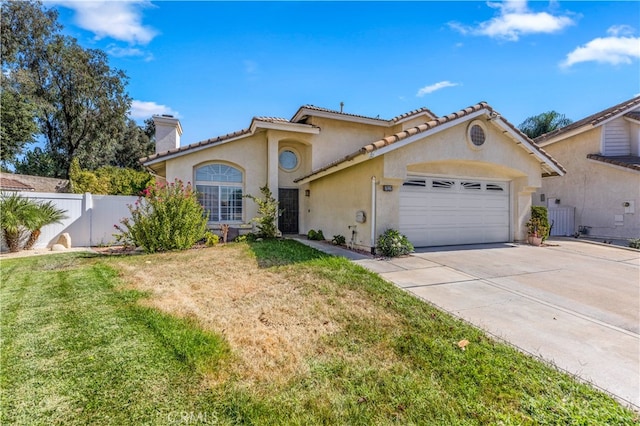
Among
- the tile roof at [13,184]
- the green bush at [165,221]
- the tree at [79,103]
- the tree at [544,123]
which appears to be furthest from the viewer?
the tree at [544,123]

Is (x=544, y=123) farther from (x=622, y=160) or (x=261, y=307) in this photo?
(x=261, y=307)

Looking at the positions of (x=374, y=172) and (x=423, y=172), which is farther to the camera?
(x=423, y=172)

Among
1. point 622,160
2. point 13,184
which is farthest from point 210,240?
point 622,160

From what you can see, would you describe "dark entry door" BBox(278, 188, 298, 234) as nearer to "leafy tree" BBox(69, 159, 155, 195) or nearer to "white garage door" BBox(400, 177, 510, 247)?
"white garage door" BBox(400, 177, 510, 247)

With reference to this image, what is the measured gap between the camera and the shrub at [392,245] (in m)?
9.42

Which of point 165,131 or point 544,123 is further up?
point 544,123

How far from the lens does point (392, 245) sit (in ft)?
30.9

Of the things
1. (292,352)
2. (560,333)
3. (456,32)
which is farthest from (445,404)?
(456,32)

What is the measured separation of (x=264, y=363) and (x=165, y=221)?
891cm

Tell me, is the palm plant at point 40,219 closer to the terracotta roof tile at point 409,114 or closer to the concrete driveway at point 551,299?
the concrete driveway at point 551,299

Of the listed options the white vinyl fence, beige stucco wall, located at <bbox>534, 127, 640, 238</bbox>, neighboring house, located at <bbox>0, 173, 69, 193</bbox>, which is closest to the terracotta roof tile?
beige stucco wall, located at <bbox>534, 127, 640, 238</bbox>

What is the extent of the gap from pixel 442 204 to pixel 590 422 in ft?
31.3

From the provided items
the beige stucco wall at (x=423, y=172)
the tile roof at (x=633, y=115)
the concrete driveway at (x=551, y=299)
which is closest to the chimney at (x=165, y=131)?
the beige stucco wall at (x=423, y=172)

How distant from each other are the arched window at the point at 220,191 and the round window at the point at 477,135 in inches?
414
